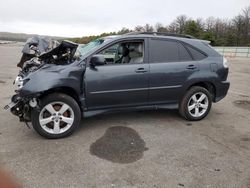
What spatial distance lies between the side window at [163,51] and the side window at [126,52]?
0.21 m

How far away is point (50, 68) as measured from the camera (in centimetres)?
468

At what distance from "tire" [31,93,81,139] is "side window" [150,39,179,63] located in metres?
1.76

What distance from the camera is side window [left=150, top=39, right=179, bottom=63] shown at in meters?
5.39

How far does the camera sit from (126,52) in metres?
5.61

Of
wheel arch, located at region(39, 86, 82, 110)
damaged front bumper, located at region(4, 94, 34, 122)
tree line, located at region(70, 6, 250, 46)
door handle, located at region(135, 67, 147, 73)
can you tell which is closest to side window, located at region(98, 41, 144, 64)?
door handle, located at region(135, 67, 147, 73)

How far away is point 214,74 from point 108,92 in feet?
7.38

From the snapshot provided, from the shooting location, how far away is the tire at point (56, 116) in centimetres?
460

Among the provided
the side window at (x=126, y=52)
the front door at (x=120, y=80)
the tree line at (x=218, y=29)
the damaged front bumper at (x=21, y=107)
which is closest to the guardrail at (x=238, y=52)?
the tree line at (x=218, y=29)

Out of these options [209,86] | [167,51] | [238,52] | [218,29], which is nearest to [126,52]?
[167,51]

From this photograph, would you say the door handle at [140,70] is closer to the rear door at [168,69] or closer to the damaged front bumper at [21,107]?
the rear door at [168,69]

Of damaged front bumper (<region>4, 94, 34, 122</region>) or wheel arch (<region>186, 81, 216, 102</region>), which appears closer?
damaged front bumper (<region>4, 94, 34, 122</region>)

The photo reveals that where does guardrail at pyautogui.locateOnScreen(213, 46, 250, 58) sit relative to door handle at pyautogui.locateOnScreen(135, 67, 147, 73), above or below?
below

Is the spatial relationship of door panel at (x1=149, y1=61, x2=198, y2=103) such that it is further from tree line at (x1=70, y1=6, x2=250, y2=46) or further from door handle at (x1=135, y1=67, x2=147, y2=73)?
tree line at (x1=70, y1=6, x2=250, y2=46)

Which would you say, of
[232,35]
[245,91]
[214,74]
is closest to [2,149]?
[214,74]
